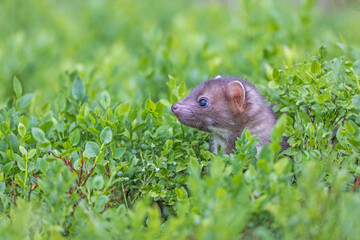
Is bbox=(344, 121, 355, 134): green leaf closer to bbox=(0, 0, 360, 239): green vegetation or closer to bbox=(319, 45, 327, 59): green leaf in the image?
bbox=(0, 0, 360, 239): green vegetation

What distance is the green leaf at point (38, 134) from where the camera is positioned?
4.24 metres

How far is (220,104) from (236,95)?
196 millimetres

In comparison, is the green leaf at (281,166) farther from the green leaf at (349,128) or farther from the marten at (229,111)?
the marten at (229,111)

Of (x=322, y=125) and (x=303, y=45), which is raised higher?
(x=322, y=125)

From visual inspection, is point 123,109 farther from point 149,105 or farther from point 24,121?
point 24,121

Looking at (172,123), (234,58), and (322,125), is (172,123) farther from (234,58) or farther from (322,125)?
(234,58)

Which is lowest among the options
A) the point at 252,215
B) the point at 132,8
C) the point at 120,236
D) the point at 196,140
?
the point at 132,8

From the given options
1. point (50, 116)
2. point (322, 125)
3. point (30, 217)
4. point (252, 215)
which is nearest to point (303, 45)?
point (322, 125)

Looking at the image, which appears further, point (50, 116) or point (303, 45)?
point (303, 45)

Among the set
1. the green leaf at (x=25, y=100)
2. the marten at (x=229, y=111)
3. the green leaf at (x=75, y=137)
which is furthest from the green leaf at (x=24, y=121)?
the marten at (x=229, y=111)

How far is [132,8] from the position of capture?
496 inches

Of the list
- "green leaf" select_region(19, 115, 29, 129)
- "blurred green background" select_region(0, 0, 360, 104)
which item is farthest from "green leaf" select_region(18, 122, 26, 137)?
"blurred green background" select_region(0, 0, 360, 104)

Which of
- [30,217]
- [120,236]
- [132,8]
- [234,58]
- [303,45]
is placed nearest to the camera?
[120,236]

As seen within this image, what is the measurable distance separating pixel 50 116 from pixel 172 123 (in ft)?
3.84
